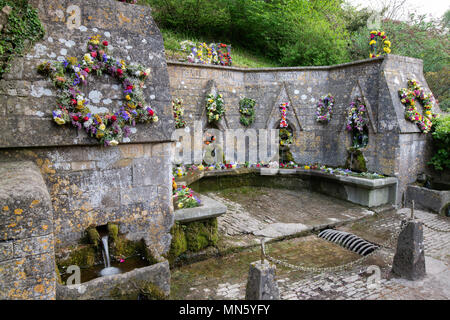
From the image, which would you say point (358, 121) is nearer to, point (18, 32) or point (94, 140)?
point (94, 140)

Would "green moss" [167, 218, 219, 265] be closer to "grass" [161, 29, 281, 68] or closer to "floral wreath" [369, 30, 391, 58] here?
"grass" [161, 29, 281, 68]

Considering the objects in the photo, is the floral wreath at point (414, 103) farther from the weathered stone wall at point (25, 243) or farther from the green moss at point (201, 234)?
the weathered stone wall at point (25, 243)

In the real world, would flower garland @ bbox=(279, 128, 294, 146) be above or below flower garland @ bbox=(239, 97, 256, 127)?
below

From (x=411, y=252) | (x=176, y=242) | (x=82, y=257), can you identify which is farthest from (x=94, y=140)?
(x=411, y=252)

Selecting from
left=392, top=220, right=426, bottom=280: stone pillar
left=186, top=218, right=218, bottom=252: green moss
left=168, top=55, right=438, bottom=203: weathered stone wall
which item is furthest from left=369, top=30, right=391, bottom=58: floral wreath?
left=186, top=218, right=218, bottom=252: green moss

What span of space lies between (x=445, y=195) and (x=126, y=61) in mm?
8176

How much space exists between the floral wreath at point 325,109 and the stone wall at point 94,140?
6.63 metres

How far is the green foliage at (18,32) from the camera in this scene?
3574mm

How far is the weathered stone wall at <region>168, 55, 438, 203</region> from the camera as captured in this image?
26.4 ft

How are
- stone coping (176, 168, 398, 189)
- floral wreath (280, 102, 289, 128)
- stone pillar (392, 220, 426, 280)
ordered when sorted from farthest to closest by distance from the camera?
floral wreath (280, 102, 289, 128) < stone coping (176, 168, 398, 189) < stone pillar (392, 220, 426, 280)

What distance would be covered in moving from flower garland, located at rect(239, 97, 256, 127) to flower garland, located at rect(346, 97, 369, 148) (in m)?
3.11
